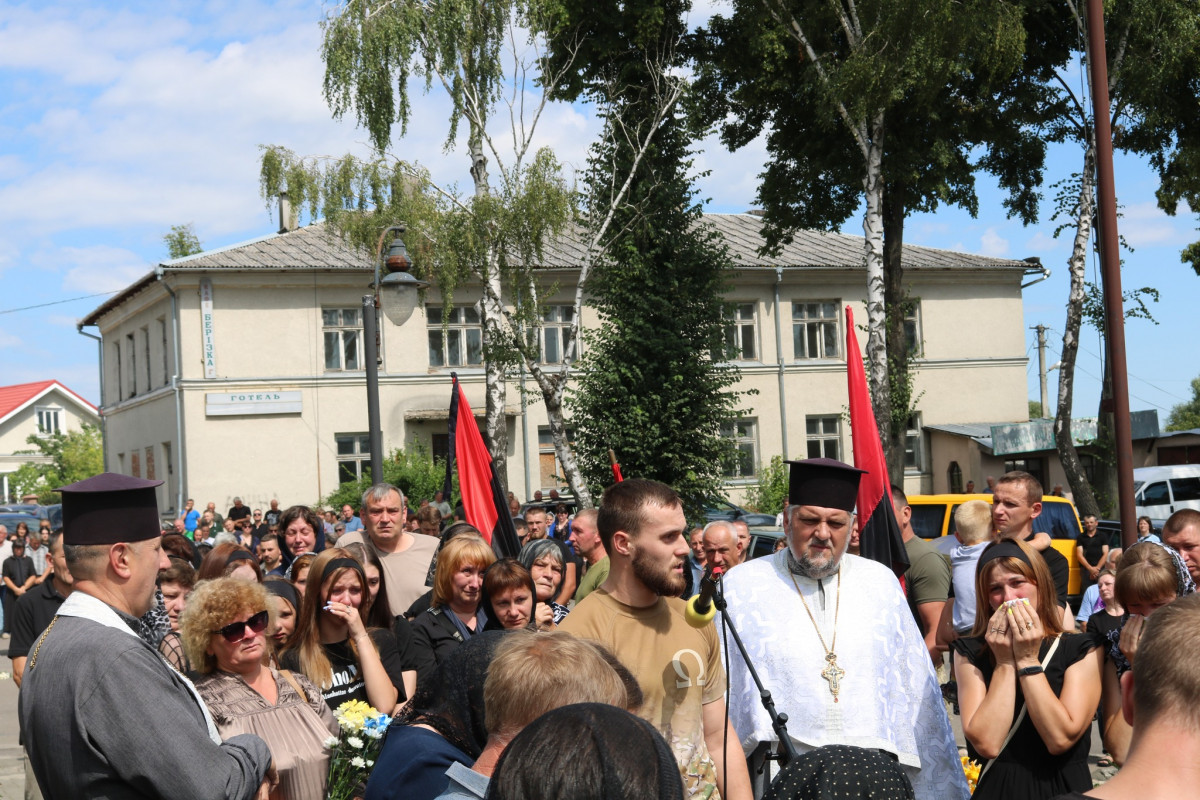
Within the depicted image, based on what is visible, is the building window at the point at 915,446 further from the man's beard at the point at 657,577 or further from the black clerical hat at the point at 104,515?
the black clerical hat at the point at 104,515

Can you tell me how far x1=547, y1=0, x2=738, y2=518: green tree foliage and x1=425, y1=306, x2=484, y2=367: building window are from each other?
421 inches

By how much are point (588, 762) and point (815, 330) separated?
121ft

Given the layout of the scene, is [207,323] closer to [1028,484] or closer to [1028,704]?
[1028,484]

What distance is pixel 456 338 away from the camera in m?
34.7

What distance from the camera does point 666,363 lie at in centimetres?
2405

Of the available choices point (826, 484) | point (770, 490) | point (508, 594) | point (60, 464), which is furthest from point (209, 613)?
point (60, 464)

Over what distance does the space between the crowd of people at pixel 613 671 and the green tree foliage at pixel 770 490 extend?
27.0 metres

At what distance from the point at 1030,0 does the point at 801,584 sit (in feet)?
66.2

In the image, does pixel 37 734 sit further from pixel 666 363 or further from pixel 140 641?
pixel 666 363

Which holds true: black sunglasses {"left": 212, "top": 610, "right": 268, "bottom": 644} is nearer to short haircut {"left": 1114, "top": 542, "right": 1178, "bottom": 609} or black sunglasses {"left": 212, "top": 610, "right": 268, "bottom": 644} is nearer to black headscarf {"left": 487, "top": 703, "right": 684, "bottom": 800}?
black headscarf {"left": 487, "top": 703, "right": 684, "bottom": 800}

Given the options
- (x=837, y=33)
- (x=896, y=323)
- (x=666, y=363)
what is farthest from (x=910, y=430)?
(x=837, y=33)

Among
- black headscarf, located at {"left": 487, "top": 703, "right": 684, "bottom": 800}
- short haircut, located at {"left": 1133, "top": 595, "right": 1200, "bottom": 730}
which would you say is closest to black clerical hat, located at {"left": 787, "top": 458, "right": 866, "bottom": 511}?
short haircut, located at {"left": 1133, "top": 595, "right": 1200, "bottom": 730}

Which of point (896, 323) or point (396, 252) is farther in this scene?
point (896, 323)

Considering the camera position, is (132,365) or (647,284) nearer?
(647,284)
